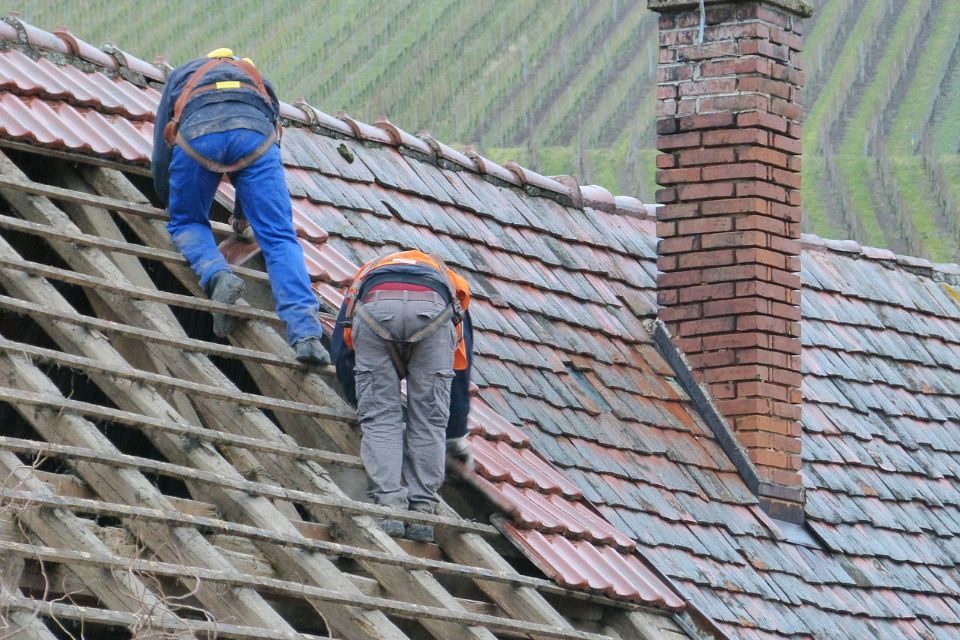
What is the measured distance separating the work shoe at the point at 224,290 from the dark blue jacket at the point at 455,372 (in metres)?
0.39

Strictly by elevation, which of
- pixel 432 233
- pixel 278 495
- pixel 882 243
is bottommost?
pixel 278 495

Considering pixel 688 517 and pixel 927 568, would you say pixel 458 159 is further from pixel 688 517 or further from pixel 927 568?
pixel 927 568

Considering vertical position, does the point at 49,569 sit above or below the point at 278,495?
below

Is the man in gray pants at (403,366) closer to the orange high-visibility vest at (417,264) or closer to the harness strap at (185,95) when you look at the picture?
the orange high-visibility vest at (417,264)

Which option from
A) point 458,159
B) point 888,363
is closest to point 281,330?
point 458,159

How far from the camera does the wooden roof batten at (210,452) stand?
548cm

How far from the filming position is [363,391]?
255 inches

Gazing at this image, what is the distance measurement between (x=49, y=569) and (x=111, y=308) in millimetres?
1294

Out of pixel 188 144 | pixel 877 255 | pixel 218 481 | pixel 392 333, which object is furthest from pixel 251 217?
pixel 877 255

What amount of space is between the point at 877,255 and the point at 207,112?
642 cm

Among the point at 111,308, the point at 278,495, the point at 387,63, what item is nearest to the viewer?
the point at 278,495

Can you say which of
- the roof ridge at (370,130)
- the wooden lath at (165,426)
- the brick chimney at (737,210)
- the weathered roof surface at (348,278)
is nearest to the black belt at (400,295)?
the weathered roof surface at (348,278)

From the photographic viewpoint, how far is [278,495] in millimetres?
5852

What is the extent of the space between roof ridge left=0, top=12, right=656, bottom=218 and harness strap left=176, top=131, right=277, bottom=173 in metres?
1.44
